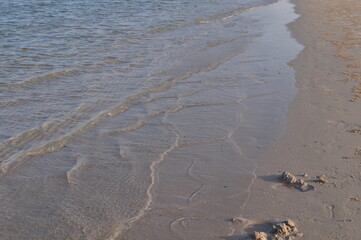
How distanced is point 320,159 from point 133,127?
2245 mm

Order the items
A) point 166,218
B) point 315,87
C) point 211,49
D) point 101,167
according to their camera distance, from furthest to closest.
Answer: point 211,49 → point 315,87 → point 101,167 → point 166,218

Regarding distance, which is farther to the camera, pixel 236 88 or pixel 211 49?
pixel 211 49

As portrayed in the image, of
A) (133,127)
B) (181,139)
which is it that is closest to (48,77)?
(133,127)

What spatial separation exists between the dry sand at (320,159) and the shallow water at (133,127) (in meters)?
0.20

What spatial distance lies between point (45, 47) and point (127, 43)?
1866 mm

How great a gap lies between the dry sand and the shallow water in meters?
0.20

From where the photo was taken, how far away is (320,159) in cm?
462

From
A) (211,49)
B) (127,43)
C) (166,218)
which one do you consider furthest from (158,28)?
(166,218)

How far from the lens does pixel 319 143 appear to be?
500cm

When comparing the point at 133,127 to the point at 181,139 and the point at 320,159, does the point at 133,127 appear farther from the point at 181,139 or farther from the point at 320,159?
the point at 320,159

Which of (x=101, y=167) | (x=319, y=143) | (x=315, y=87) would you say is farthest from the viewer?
(x=315, y=87)

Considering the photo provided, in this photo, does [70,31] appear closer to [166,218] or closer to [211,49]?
[211,49]

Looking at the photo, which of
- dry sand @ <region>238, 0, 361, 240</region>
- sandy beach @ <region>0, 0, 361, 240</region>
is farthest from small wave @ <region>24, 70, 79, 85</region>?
dry sand @ <region>238, 0, 361, 240</region>

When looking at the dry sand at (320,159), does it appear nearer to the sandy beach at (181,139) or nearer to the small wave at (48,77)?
the sandy beach at (181,139)
